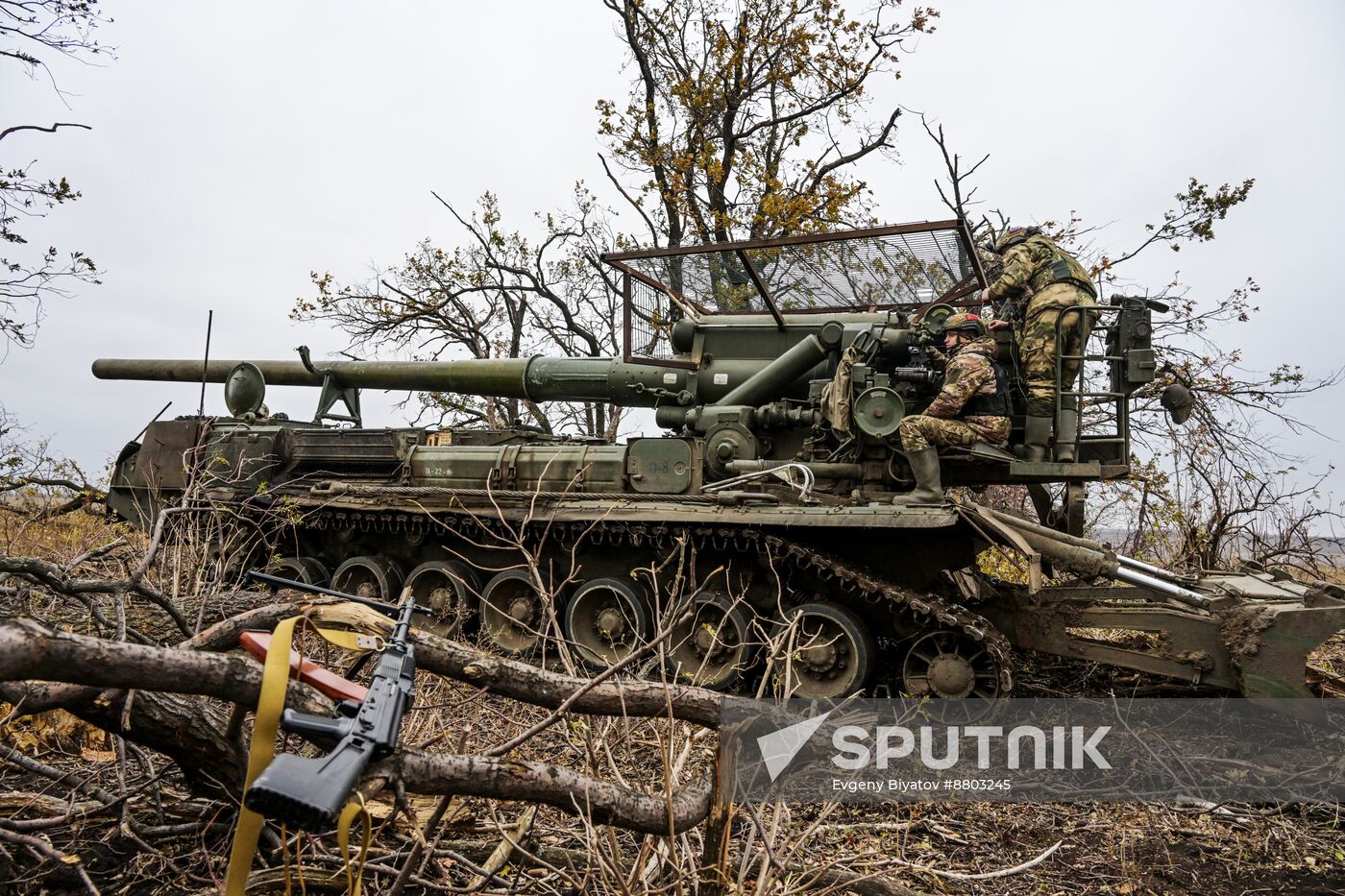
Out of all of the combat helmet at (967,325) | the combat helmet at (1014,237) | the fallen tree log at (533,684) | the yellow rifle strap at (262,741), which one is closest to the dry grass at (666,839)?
the fallen tree log at (533,684)

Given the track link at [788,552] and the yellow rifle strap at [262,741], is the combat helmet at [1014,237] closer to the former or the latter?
the track link at [788,552]

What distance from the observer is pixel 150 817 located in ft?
12.5

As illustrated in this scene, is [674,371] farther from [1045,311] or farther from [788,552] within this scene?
[1045,311]

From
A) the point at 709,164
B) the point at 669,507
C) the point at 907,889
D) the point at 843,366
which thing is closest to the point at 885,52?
the point at 709,164

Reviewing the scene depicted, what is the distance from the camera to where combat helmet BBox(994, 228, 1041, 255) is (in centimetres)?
723

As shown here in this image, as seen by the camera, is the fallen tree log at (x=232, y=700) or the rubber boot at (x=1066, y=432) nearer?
the fallen tree log at (x=232, y=700)

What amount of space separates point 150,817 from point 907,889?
9.87ft

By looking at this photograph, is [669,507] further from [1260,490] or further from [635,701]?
[1260,490]

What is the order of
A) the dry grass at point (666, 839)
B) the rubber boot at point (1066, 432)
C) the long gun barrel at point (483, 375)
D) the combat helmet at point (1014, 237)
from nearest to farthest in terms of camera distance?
1. the dry grass at point (666, 839)
2. the rubber boot at point (1066, 432)
3. the combat helmet at point (1014, 237)
4. the long gun barrel at point (483, 375)

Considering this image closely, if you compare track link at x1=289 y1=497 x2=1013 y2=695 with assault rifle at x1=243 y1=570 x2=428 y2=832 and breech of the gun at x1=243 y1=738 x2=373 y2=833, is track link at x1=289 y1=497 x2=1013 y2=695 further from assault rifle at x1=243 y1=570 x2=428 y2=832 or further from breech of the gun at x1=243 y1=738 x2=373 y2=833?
breech of the gun at x1=243 y1=738 x2=373 y2=833

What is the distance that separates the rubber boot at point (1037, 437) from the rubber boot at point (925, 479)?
0.72m

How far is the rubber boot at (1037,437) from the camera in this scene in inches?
267

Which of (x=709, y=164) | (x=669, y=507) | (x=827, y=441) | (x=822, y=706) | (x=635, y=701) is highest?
(x=709, y=164)

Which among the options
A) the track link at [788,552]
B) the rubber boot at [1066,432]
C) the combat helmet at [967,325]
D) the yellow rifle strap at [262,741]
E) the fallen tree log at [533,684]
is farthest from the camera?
the combat helmet at [967,325]
